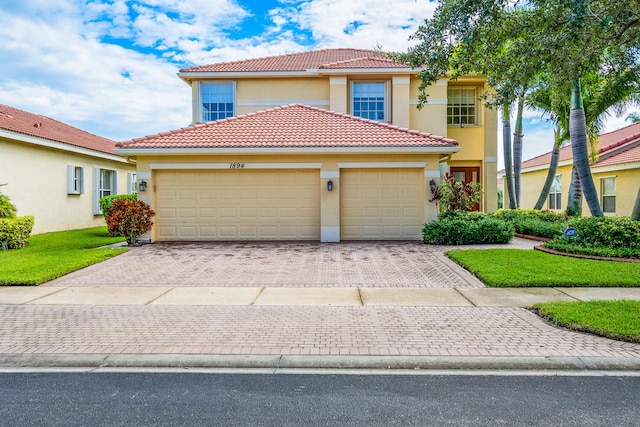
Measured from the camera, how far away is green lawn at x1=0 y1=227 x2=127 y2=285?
938 centimetres

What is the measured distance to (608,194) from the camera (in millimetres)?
20719

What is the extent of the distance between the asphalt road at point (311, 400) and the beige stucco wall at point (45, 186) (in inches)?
586

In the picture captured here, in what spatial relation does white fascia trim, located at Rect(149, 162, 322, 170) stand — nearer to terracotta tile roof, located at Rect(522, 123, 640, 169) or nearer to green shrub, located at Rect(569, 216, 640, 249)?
green shrub, located at Rect(569, 216, 640, 249)

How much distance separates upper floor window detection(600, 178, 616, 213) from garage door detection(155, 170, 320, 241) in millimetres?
14439

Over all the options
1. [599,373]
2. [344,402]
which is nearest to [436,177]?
[599,373]

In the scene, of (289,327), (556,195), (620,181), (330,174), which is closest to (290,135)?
(330,174)

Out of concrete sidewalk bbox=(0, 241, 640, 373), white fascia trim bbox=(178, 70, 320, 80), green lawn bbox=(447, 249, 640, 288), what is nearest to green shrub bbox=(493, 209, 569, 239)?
green lawn bbox=(447, 249, 640, 288)

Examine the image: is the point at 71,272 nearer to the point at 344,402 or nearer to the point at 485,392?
the point at 344,402

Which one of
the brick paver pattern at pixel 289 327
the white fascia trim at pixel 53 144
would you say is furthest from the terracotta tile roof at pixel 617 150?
the white fascia trim at pixel 53 144

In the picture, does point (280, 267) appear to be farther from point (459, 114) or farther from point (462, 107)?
point (462, 107)

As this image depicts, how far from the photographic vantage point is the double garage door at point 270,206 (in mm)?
15336

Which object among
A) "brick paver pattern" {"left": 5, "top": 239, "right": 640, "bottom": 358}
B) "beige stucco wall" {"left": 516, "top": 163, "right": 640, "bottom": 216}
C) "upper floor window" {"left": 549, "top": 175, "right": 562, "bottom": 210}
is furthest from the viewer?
"upper floor window" {"left": 549, "top": 175, "right": 562, "bottom": 210}

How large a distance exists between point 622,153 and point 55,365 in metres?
23.8

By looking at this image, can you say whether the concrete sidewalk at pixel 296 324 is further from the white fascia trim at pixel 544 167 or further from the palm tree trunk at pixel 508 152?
the white fascia trim at pixel 544 167
